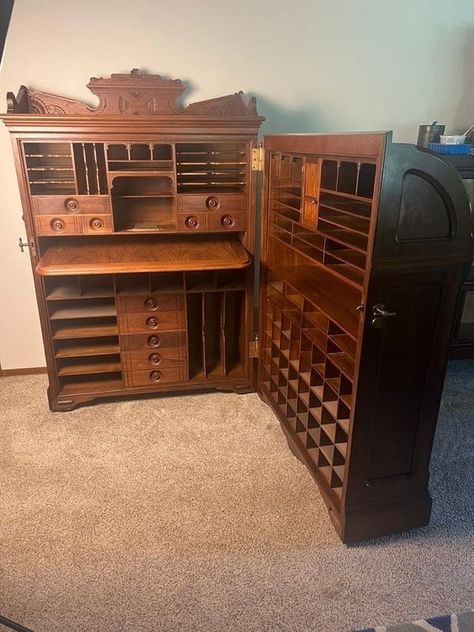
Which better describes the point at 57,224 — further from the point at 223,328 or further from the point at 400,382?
the point at 400,382

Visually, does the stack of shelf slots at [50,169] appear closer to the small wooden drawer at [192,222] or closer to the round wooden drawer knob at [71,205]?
the round wooden drawer knob at [71,205]

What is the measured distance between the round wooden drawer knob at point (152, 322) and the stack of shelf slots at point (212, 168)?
0.65m

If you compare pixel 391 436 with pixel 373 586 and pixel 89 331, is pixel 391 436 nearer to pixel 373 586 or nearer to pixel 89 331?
pixel 373 586

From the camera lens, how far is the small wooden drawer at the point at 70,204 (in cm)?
215

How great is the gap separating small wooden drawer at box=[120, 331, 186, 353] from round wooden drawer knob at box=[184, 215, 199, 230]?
0.55m

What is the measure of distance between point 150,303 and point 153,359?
12.3 inches

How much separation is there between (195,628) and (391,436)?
33.0 inches

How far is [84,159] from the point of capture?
2189 mm

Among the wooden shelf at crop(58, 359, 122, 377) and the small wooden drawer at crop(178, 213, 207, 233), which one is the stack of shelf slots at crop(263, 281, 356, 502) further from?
the wooden shelf at crop(58, 359, 122, 377)

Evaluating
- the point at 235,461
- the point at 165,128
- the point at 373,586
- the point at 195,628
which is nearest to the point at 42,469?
the point at 235,461

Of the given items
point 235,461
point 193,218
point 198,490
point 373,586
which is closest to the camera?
point 373,586

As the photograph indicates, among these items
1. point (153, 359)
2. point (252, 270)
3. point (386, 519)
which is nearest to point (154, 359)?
point (153, 359)

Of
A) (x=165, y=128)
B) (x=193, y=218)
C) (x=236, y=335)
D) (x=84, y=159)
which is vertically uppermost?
(x=165, y=128)

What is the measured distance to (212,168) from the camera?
7.84ft
